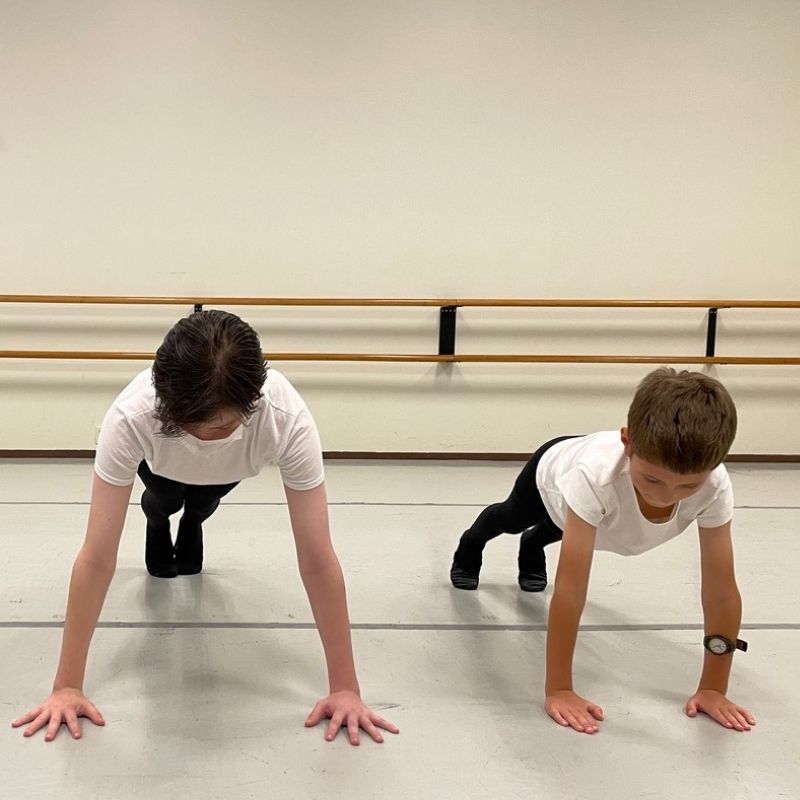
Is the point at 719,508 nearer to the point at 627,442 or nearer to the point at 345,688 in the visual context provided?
the point at 627,442

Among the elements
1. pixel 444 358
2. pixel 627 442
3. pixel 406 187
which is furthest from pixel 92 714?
pixel 406 187

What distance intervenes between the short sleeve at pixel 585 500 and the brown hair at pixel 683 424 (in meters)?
0.14

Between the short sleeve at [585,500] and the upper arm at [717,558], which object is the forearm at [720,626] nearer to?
the upper arm at [717,558]

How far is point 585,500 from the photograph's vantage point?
1.51 meters

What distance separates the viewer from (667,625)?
6.47ft

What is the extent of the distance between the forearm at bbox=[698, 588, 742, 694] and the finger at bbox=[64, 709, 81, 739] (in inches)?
45.3

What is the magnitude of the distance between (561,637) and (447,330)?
7.66 feet

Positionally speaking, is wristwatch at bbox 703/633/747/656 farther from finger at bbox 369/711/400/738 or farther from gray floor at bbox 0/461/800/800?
finger at bbox 369/711/400/738

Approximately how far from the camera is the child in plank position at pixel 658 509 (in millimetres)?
1335

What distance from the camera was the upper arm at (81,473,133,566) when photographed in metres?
1.39

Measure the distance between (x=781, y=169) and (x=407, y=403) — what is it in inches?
80.0

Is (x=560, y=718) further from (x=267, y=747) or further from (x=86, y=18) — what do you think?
(x=86, y=18)

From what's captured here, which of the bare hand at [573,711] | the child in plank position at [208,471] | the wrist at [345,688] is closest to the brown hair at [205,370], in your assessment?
the child in plank position at [208,471]

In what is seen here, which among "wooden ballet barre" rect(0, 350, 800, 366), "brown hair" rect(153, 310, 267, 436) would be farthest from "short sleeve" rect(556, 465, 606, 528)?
"wooden ballet barre" rect(0, 350, 800, 366)
